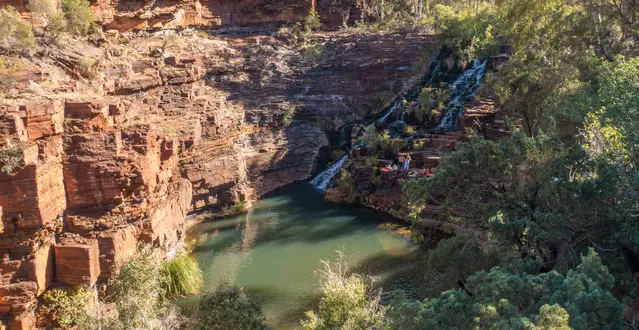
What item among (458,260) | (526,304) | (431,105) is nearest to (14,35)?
(458,260)

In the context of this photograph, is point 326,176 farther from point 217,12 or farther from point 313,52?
point 217,12

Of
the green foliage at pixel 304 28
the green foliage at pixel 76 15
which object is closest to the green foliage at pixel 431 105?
the green foliage at pixel 304 28

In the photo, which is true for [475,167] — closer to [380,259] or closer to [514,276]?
[514,276]

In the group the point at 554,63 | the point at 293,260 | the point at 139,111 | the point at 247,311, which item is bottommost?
the point at 293,260

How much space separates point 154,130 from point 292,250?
32.4ft

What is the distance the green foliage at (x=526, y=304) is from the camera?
28.9ft

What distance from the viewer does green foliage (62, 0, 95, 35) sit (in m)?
38.2

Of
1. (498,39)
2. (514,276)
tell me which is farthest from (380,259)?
(498,39)

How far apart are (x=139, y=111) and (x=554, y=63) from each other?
24.6 metres

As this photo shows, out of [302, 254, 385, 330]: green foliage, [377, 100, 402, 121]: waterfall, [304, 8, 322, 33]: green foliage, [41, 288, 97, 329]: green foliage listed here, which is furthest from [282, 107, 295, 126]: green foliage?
[302, 254, 385, 330]: green foliage

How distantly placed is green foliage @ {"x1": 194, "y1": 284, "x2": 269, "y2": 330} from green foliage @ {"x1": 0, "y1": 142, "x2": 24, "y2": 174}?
25.3 ft

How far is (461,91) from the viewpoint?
42.5 meters

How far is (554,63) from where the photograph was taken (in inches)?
1099

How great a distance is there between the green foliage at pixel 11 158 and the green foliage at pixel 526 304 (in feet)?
43.9
